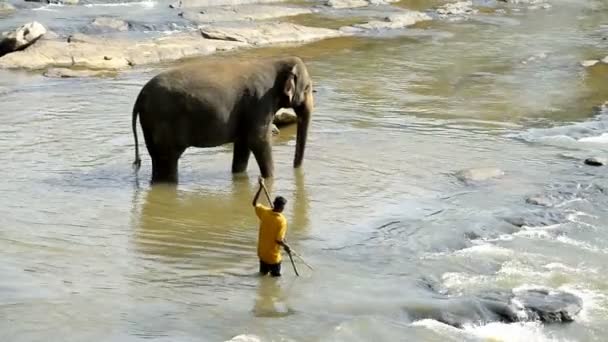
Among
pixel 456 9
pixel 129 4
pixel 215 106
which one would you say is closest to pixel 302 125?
pixel 215 106

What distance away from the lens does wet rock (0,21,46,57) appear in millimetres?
20625

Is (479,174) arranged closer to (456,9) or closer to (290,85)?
(290,85)

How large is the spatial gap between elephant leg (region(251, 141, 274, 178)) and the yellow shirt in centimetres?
329

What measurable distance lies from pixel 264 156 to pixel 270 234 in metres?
3.54

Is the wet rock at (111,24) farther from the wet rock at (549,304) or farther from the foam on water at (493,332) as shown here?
the foam on water at (493,332)

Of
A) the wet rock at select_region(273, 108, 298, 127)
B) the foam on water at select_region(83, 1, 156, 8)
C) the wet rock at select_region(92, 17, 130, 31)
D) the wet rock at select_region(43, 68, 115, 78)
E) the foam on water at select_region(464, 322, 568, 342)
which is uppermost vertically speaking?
the foam on water at select_region(464, 322, 568, 342)

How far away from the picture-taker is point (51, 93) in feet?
56.3

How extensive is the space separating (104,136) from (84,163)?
153 centimetres

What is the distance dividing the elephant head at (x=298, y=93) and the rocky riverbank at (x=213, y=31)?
7.81m

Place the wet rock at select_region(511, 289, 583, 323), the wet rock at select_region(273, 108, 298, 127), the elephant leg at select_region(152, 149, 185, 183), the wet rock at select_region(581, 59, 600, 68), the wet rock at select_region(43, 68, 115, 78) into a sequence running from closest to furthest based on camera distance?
1. the wet rock at select_region(511, 289, 583, 323)
2. the elephant leg at select_region(152, 149, 185, 183)
3. the wet rock at select_region(273, 108, 298, 127)
4. the wet rock at select_region(43, 68, 115, 78)
5. the wet rock at select_region(581, 59, 600, 68)

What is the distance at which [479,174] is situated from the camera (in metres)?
12.7

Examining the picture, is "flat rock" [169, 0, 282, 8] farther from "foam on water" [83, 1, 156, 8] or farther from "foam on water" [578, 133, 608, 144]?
"foam on water" [578, 133, 608, 144]

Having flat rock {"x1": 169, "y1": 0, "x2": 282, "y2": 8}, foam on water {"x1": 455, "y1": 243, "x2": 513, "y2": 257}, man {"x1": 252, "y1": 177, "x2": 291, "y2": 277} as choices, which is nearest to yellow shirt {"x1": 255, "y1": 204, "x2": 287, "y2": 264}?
man {"x1": 252, "y1": 177, "x2": 291, "y2": 277}

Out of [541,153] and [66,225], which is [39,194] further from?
[541,153]
